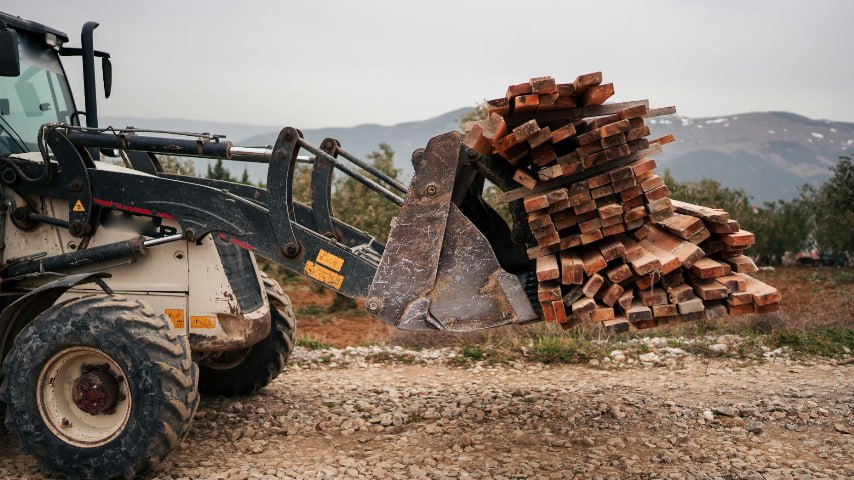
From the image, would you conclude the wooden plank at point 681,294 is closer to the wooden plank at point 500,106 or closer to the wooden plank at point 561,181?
the wooden plank at point 561,181

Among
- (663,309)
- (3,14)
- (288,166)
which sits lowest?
(663,309)

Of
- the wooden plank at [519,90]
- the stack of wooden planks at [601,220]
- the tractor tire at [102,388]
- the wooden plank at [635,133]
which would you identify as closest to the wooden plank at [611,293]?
the stack of wooden planks at [601,220]

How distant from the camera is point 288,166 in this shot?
5.16 metres

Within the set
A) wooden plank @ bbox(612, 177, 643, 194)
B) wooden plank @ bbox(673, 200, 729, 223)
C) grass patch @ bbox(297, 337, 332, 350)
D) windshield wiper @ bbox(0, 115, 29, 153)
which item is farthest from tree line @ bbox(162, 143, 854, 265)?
wooden plank @ bbox(612, 177, 643, 194)

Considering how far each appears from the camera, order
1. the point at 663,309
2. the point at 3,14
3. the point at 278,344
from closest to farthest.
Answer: the point at 663,309, the point at 3,14, the point at 278,344

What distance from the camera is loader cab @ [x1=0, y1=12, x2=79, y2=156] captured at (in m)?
5.74

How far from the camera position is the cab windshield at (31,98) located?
18.8ft

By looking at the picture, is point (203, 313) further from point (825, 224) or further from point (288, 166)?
point (825, 224)

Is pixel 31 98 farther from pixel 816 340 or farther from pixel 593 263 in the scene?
pixel 816 340

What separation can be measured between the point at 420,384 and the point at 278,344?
1502 millimetres

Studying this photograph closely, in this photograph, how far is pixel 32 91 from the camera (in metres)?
6.04

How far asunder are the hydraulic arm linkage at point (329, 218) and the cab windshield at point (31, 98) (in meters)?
0.35

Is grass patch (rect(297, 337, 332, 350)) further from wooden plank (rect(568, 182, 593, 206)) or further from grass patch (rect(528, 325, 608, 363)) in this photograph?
wooden plank (rect(568, 182, 593, 206))

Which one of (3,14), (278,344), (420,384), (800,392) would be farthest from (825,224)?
(3,14)
